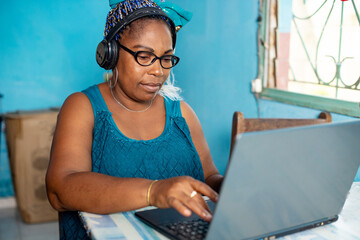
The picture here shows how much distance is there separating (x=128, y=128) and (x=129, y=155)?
0.12 meters

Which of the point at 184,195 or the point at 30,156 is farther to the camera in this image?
the point at 30,156

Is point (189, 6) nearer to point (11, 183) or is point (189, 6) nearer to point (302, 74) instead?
point (302, 74)

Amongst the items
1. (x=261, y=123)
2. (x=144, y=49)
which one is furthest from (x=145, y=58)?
(x=261, y=123)

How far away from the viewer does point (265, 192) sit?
0.73 m

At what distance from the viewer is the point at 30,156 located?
2.86 metres

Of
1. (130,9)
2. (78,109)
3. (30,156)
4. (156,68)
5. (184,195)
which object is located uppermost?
(130,9)

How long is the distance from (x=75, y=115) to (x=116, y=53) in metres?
0.28

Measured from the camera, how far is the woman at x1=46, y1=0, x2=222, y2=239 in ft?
3.74

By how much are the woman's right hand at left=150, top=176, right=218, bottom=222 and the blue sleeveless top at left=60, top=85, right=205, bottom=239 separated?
1.34ft

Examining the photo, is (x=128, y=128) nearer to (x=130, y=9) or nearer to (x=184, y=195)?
(x=130, y=9)

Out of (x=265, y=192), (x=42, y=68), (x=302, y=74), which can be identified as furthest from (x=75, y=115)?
(x=42, y=68)

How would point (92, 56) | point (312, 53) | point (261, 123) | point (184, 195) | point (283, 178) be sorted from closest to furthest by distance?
point (283, 178) → point (184, 195) → point (261, 123) → point (312, 53) → point (92, 56)

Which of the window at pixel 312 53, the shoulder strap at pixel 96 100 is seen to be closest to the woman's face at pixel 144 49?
the shoulder strap at pixel 96 100

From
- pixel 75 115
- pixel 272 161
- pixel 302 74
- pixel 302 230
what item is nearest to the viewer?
pixel 272 161
